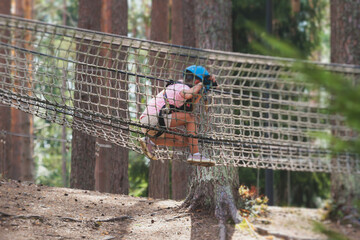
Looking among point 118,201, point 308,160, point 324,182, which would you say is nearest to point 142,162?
point 324,182

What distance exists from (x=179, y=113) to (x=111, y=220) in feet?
4.23

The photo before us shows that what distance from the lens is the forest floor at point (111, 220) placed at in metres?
3.57

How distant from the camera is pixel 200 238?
3738mm

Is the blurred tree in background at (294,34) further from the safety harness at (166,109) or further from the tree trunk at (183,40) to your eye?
the safety harness at (166,109)

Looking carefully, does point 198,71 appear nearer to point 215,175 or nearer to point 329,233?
point 215,175

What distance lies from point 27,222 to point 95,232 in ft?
1.72

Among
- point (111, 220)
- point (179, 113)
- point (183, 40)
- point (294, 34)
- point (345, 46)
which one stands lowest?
point (111, 220)

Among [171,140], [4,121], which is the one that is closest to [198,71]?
[171,140]

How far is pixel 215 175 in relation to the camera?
Result: 14.2 feet

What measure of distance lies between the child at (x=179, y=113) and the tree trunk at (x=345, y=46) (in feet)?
4.21

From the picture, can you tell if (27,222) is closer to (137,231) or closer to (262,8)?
(137,231)

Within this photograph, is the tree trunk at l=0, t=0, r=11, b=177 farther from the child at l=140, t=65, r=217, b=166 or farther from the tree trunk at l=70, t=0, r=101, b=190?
the child at l=140, t=65, r=217, b=166

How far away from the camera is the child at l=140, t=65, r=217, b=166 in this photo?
3.15 m

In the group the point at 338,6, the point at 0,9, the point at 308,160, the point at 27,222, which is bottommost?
the point at 27,222
